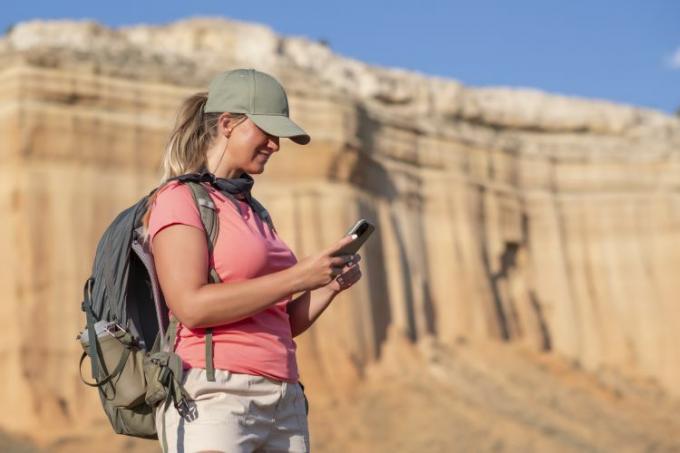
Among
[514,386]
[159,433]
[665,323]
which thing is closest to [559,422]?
[514,386]

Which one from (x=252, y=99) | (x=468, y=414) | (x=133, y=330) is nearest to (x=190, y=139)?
(x=252, y=99)

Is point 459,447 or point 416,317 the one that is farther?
point 416,317

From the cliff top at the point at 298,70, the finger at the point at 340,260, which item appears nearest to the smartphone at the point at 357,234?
the finger at the point at 340,260

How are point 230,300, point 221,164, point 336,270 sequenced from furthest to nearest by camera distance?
point 221,164
point 336,270
point 230,300

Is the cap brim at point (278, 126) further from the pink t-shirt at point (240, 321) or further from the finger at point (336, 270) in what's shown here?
the finger at point (336, 270)

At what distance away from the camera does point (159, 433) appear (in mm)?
3523

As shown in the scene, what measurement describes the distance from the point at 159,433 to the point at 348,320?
19.4m

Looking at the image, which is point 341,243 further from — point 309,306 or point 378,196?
point 378,196

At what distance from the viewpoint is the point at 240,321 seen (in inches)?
139

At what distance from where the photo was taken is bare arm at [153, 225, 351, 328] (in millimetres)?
3422

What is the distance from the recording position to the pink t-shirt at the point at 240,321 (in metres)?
3.49

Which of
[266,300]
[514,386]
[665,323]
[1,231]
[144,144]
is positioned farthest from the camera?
[665,323]

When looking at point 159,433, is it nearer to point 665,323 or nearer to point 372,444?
point 372,444

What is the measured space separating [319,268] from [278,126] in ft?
1.40
